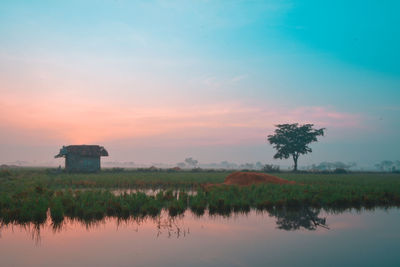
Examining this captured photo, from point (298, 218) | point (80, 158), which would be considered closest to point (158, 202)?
point (298, 218)

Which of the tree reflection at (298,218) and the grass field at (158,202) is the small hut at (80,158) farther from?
the tree reflection at (298,218)

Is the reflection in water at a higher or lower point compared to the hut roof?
lower

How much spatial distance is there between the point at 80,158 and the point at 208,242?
3521 cm

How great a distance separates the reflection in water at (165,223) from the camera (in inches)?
358

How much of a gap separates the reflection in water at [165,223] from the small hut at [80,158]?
30.5 metres

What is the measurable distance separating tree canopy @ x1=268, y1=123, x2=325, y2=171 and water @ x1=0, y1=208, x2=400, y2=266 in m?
47.0

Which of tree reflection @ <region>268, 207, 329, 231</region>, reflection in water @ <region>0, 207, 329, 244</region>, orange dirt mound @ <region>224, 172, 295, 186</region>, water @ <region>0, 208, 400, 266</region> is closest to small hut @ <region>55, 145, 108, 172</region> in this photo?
orange dirt mound @ <region>224, 172, 295, 186</region>

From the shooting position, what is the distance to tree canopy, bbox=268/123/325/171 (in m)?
57.0

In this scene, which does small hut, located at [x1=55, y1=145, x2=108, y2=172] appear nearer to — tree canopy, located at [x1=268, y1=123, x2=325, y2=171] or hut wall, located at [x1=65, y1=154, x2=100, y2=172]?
hut wall, located at [x1=65, y1=154, x2=100, y2=172]

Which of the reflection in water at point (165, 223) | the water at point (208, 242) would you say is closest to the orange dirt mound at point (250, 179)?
the reflection in water at point (165, 223)

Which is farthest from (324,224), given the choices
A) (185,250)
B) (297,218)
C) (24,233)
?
(24,233)

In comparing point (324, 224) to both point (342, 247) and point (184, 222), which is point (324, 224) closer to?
point (342, 247)

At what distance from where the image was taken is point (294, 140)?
57250 millimetres

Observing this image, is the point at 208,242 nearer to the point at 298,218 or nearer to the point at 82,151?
the point at 298,218
